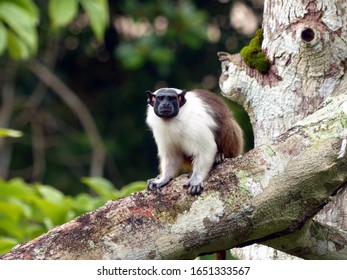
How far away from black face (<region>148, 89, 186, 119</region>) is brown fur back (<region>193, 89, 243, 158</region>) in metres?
0.21

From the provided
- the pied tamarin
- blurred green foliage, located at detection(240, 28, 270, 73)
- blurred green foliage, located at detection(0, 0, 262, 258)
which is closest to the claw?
the pied tamarin

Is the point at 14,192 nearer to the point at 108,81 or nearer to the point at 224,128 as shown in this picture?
the point at 224,128

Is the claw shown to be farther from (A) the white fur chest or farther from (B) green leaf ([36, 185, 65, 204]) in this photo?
(B) green leaf ([36, 185, 65, 204])

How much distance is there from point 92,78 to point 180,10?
3187 millimetres

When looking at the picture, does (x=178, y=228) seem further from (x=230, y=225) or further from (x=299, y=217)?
(x=299, y=217)

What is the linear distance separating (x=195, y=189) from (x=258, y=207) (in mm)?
269

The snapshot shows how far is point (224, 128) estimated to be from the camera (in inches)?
179

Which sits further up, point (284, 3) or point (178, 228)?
point (284, 3)

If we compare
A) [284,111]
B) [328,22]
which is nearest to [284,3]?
[328,22]

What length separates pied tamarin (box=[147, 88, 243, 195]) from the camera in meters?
4.34

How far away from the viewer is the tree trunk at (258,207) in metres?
3.30

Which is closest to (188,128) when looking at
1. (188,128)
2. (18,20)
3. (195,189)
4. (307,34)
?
(188,128)

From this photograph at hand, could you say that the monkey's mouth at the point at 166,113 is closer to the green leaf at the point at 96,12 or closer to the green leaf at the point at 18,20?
the green leaf at the point at 18,20
